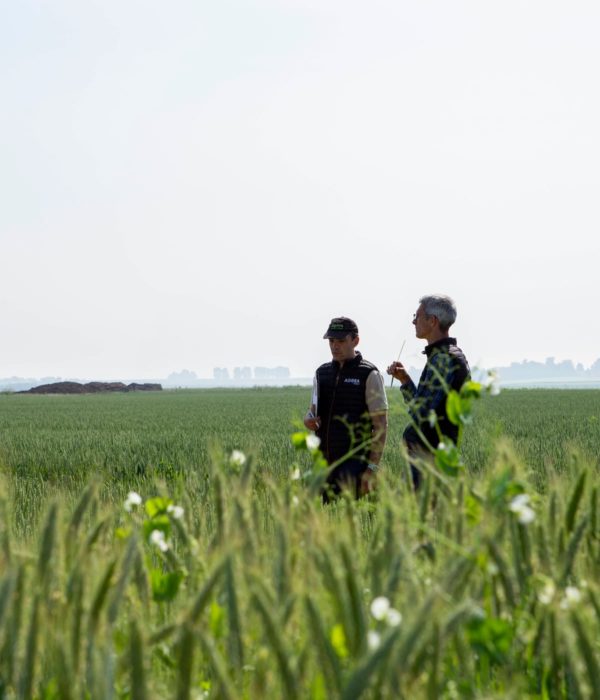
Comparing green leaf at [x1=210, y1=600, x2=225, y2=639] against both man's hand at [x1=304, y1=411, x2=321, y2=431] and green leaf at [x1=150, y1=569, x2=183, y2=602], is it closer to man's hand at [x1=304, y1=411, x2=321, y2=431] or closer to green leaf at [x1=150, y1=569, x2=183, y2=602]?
green leaf at [x1=150, y1=569, x2=183, y2=602]

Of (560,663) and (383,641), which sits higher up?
(383,641)

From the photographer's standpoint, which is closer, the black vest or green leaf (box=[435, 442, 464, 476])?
green leaf (box=[435, 442, 464, 476])

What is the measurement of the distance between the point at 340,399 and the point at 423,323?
3.68 feet

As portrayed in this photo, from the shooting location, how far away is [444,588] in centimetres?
121

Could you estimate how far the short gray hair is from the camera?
564cm

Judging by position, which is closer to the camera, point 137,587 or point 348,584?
point 348,584

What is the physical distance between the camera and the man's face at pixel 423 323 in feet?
18.4

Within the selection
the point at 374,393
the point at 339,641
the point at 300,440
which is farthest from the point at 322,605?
the point at 374,393

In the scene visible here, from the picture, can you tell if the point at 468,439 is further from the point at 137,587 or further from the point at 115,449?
the point at 137,587

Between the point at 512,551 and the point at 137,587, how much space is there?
85cm

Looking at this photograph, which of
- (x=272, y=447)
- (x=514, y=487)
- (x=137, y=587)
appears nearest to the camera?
(x=514, y=487)

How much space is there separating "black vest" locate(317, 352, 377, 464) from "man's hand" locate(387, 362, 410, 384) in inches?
23.2

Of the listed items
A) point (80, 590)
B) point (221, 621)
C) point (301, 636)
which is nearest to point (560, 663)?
point (301, 636)

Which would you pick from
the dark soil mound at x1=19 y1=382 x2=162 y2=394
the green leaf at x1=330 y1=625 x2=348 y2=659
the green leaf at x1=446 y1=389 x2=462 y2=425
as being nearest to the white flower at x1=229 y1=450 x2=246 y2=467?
the green leaf at x1=446 y1=389 x2=462 y2=425
